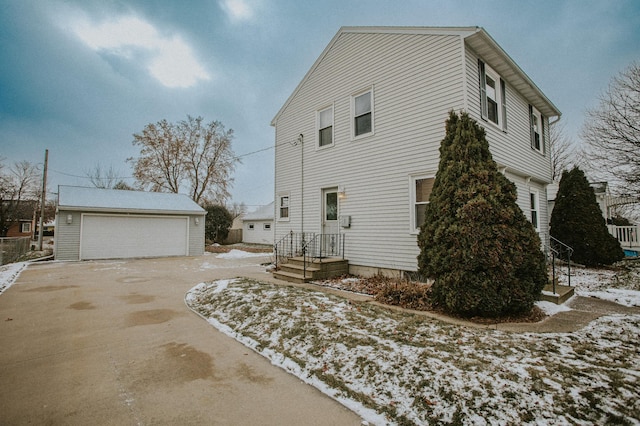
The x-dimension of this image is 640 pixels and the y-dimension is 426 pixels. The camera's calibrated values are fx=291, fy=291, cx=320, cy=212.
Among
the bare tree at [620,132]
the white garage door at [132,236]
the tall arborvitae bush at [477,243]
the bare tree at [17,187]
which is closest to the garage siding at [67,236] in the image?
the white garage door at [132,236]

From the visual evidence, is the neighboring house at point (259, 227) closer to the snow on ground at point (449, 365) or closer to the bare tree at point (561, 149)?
the snow on ground at point (449, 365)

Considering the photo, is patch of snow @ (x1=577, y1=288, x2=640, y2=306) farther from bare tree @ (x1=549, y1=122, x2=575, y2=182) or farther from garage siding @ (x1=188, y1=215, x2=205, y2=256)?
bare tree @ (x1=549, y1=122, x2=575, y2=182)

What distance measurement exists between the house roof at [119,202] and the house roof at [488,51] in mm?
11186

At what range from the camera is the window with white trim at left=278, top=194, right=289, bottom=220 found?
36.3ft

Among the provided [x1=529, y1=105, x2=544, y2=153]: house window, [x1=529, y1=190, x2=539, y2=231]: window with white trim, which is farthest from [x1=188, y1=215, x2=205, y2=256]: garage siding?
[x1=529, y1=105, x2=544, y2=153]: house window

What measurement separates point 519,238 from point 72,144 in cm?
4261

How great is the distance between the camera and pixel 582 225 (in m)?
9.85

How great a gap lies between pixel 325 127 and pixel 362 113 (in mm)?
1542

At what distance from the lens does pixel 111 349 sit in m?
3.78

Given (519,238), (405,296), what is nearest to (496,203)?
(519,238)

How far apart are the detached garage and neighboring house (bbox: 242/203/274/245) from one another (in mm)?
9023

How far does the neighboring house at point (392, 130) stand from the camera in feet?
23.0

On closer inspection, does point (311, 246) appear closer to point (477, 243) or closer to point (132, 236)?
point (477, 243)

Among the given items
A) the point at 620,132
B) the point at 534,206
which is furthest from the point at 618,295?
the point at 620,132
